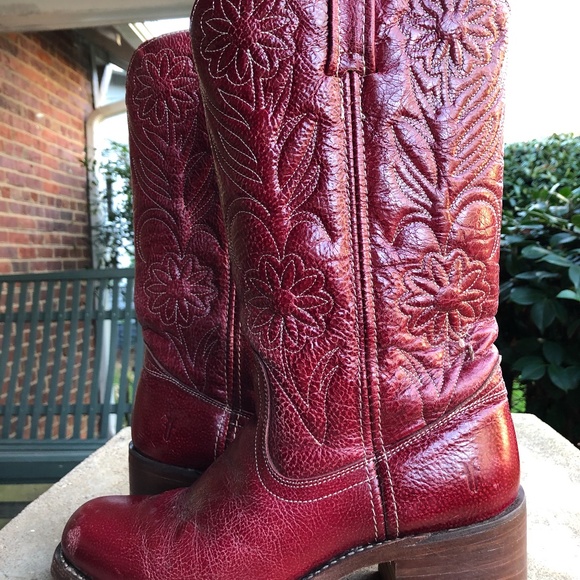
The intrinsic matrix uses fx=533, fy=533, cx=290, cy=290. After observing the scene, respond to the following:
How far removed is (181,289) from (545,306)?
4.01 ft

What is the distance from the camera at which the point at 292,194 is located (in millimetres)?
597

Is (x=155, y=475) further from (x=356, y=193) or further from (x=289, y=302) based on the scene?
(x=356, y=193)

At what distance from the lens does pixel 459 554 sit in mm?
653

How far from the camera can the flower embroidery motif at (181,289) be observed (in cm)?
83

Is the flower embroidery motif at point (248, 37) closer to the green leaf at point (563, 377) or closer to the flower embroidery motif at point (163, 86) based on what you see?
the flower embroidery motif at point (163, 86)

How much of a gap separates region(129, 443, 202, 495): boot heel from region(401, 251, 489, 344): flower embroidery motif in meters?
0.45

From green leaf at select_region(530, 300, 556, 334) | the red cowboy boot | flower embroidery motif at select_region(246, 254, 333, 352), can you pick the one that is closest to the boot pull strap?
flower embroidery motif at select_region(246, 254, 333, 352)

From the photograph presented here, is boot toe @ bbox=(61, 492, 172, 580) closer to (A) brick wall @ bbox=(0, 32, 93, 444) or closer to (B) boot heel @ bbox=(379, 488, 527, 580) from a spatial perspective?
(B) boot heel @ bbox=(379, 488, 527, 580)

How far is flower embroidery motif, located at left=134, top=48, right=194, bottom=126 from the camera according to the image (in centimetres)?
85

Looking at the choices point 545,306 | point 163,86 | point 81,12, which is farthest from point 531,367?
point 81,12

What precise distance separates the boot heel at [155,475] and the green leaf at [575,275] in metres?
1.19

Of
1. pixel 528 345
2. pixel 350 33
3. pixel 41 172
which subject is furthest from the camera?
pixel 41 172

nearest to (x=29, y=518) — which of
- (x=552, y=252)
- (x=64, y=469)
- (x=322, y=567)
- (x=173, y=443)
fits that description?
(x=173, y=443)

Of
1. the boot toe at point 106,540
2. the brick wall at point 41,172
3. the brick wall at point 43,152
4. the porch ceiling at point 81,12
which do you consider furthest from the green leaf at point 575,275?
the brick wall at point 43,152
